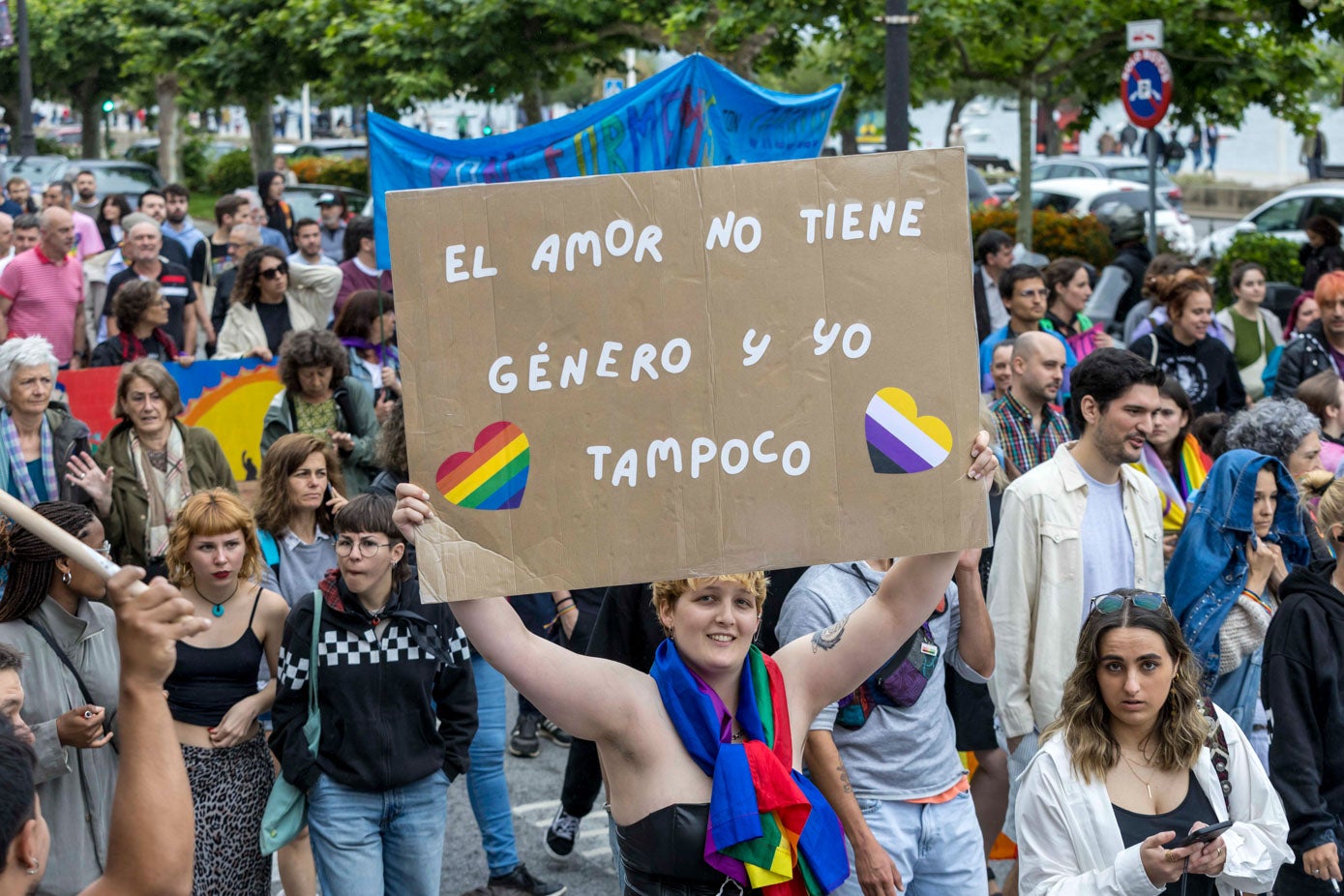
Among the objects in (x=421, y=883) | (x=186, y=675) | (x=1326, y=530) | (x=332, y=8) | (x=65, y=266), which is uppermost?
(x=332, y=8)

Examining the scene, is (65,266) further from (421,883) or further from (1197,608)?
(1197,608)

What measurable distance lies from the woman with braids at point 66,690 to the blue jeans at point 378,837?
636 millimetres

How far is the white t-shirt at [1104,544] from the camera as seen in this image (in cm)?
490

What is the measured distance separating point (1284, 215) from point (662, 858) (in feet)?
63.3

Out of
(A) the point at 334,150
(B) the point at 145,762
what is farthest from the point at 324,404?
(A) the point at 334,150

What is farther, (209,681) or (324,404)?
(324,404)

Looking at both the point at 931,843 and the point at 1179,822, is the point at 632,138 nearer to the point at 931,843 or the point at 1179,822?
the point at 931,843

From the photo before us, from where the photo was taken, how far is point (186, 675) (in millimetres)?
4832

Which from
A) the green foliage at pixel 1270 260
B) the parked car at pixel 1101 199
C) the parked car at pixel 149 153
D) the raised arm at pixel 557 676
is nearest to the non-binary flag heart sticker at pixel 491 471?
the raised arm at pixel 557 676

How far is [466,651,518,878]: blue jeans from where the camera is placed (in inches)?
226

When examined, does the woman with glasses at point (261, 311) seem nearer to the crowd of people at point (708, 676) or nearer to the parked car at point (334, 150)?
the crowd of people at point (708, 676)

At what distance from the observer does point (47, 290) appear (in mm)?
9758

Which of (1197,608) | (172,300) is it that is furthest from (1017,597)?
(172,300)

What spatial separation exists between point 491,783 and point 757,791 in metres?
2.76
